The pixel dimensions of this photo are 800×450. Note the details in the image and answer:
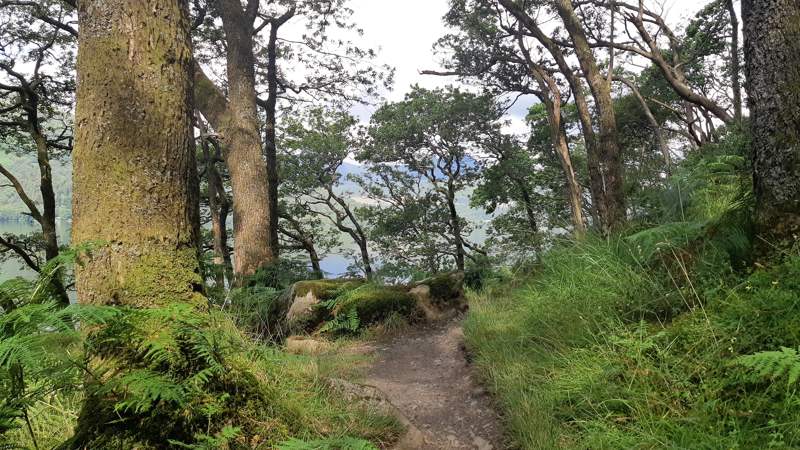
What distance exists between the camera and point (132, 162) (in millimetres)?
2475

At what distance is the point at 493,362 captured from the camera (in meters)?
3.79

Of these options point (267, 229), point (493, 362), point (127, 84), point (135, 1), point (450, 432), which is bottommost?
point (450, 432)

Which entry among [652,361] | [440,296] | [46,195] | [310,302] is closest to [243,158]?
[310,302]

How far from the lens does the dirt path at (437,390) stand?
306cm

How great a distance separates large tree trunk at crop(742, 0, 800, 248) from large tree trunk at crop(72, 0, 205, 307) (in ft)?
11.9

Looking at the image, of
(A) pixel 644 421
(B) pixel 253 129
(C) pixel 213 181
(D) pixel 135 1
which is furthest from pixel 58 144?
(A) pixel 644 421

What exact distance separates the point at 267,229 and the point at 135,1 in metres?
5.86

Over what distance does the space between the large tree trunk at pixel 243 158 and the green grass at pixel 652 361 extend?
212 inches

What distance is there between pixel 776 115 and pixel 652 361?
1.82 metres

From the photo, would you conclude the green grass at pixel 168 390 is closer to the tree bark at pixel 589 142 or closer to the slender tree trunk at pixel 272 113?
the tree bark at pixel 589 142

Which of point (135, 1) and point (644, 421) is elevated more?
point (135, 1)

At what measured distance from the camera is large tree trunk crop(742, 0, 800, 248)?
275cm

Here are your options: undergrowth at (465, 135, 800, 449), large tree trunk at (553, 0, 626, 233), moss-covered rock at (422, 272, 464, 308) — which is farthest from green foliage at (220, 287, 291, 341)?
large tree trunk at (553, 0, 626, 233)

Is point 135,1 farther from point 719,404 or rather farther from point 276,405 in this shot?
point 719,404
